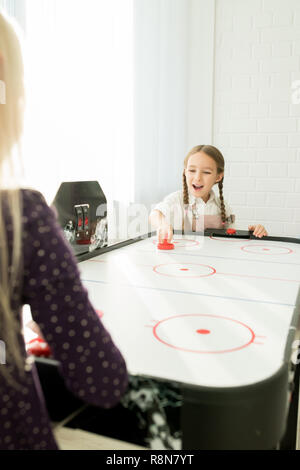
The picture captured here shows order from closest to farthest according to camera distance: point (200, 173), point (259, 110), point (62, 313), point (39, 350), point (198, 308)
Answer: point (62, 313)
point (39, 350)
point (198, 308)
point (200, 173)
point (259, 110)

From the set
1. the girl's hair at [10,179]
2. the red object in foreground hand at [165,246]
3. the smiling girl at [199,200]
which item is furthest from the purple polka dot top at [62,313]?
the smiling girl at [199,200]

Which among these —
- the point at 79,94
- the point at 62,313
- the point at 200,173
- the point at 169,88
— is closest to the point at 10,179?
the point at 62,313

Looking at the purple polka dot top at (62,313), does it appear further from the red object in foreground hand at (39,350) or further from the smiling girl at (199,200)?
the smiling girl at (199,200)

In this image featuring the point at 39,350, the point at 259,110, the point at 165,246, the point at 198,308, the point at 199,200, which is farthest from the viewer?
the point at 259,110

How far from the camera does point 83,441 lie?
743 mm

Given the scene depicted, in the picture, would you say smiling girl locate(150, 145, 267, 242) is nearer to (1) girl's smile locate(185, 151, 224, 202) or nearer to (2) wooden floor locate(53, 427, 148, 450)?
(1) girl's smile locate(185, 151, 224, 202)

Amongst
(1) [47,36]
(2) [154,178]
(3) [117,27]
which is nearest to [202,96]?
(2) [154,178]

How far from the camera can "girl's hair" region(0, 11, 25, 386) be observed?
49 centimetres

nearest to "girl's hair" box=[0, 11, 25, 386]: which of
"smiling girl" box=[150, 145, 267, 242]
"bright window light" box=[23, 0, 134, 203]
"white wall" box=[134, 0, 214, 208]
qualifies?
"bright window light" box=[23, 0, 134, 203]

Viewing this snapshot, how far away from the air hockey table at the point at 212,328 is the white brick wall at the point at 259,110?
1622 millimetres

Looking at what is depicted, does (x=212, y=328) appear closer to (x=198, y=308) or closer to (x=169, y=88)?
(x=198, y=308)

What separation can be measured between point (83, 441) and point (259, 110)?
272 cm

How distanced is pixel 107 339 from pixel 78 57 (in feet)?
4.97

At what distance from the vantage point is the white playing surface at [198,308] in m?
0.66
